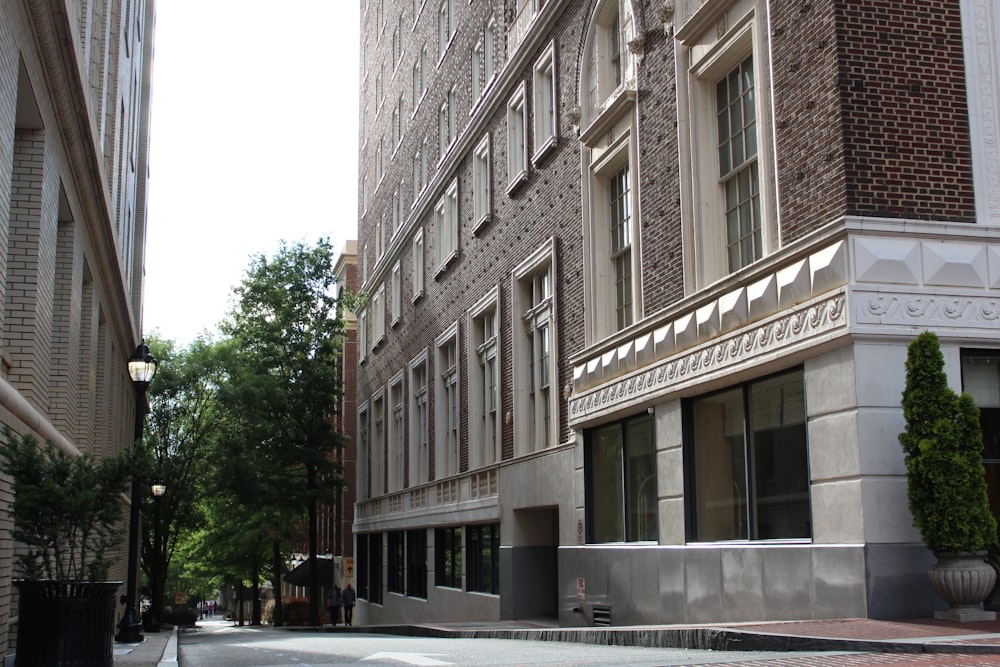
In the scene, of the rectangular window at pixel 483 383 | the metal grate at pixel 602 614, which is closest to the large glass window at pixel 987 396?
the metal grate at pixel 602 614

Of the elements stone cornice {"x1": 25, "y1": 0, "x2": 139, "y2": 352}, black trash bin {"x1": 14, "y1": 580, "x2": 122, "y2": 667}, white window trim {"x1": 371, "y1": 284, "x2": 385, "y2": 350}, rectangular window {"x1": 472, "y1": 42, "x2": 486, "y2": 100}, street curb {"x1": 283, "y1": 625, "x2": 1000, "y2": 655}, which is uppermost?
rectangular window {"x1": 472, "y1": 42, "x2": 486, "y2": 100}

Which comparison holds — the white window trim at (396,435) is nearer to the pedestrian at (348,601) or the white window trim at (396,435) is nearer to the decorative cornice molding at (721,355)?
the pedestrian at (348,601)

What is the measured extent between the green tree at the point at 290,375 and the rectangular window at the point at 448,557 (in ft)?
32.0

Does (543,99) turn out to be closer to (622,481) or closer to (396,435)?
(622,481)

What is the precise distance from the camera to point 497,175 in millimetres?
30500

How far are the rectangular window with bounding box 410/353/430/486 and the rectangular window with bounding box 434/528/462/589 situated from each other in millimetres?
3173

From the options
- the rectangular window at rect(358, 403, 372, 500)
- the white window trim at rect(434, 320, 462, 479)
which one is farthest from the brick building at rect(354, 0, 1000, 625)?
the rectangular window at rect(358, 403, 372, 500)

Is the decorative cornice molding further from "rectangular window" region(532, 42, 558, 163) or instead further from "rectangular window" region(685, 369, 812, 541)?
"rectangular window" region(532, 42, 558, 163)

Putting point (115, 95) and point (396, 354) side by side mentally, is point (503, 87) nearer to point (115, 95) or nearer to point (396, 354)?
point (115, 95)

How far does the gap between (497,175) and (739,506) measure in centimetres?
1653

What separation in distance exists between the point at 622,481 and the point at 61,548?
35.4 ft

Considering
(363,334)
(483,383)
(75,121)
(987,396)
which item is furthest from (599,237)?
(363,334)

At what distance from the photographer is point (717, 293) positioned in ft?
51.9

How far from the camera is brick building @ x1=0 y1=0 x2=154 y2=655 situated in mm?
12609
